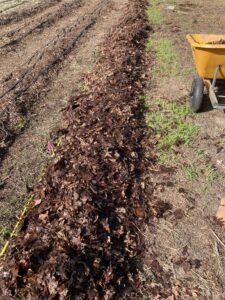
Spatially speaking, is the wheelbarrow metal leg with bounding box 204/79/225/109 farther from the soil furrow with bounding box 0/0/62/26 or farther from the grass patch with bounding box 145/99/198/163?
the soil furrow with bounding box 0/0/62/26

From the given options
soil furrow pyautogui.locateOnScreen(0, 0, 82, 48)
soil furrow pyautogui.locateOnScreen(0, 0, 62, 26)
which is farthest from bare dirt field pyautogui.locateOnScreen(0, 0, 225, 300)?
soil furrow pyautogui.locateOnScreen(0, 0, 62, 26)

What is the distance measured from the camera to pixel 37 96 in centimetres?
818

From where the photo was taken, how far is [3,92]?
829 centimetres

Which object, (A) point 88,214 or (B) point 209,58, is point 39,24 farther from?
(A) point 88,214

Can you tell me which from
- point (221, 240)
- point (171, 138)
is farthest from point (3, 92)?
point (221, 240)

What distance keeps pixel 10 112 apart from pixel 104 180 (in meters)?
3.27

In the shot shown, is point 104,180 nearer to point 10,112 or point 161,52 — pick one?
point 10,112

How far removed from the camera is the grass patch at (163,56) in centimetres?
945

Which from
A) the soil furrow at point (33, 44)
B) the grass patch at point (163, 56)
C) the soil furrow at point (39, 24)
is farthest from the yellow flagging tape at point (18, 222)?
the soil furrow at point (39, 24)

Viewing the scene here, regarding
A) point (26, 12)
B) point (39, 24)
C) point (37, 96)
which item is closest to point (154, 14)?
point (39, 24)

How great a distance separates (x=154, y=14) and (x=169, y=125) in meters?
10.7

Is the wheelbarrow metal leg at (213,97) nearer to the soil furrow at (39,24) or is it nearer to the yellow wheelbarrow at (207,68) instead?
the yellow wheelbarrow at (207,68)

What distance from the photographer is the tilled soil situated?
18.3ft

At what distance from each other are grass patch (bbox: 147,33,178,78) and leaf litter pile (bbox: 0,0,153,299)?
2321 millimetres
